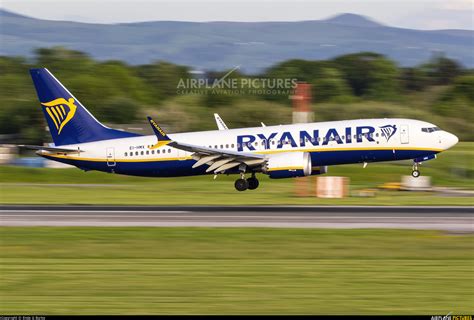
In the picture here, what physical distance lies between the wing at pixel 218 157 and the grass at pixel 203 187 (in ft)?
5.00

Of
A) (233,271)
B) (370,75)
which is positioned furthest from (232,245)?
(370,75)

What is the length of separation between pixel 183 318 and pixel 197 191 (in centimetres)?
2716

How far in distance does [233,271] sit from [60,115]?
21.7 meters

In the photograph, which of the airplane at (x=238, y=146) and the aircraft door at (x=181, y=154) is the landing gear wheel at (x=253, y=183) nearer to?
the airplane at (x=238, y=146)

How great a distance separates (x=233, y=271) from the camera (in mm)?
18781

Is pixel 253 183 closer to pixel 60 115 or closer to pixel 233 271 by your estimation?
pixel 60 115

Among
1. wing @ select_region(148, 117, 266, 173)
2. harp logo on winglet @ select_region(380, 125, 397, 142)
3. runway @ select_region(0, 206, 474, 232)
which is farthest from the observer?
harp logo on winglet @ select_region(380, 125, 397, 142)

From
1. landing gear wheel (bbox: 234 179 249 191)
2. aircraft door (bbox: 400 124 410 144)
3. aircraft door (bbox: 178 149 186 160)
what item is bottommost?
landing gear wheel (bbox: 234 179 249 191)

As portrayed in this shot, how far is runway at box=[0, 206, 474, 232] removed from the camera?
27.0m

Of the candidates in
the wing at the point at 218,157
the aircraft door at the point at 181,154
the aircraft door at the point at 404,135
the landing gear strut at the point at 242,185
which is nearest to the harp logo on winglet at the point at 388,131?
the aircraft door at the point at 404,135

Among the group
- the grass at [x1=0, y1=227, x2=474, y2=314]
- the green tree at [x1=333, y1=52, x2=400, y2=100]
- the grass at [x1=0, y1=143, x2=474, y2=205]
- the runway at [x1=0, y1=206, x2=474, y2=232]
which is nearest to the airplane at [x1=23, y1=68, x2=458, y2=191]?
the grass at [x1=0, y1=143, x2=474, y2=205]

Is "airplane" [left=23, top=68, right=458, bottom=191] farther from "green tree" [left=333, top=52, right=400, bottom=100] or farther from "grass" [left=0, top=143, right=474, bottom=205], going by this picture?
"green tree" [left=333, top=52, right=400, bottom=100]

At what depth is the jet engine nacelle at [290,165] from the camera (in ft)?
113

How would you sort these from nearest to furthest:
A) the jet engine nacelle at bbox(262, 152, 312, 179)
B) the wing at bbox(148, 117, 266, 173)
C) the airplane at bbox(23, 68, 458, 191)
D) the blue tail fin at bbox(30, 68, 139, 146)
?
the jet engine nacelle at bbox(262, 152, 312, 179), the wing at bbox(148, 117, 266, 173), the airplane at bbox(23, 68, 458, 191), the blue tail fin at bbox(30, 68, 139, 146)
